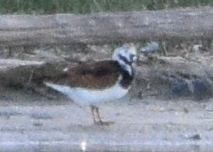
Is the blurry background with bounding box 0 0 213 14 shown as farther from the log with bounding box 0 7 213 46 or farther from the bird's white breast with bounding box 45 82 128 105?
the bird's white breast with bounding box 45 82 128 105

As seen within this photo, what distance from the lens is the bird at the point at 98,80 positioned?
29.5 feet

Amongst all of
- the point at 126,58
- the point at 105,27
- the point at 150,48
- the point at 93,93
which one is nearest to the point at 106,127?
the point at 93,93

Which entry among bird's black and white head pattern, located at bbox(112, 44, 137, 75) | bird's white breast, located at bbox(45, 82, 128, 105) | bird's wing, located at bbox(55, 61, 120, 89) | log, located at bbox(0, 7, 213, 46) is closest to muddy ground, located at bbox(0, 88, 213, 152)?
bird's white breast, located at bbox(45, 82, 128, 105)

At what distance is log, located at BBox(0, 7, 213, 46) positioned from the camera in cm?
995

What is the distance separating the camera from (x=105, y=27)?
1001 centimetres

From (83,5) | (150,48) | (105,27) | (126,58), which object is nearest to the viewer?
(126,58)

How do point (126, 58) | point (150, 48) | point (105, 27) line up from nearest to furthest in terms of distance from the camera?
point (126, 58) < point (105, 27) < point (150, 48)

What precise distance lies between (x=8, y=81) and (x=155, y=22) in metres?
1.38

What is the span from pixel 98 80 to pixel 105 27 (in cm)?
109

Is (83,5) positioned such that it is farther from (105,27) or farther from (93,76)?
(93,76)

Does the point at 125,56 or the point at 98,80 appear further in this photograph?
the point at 125,56

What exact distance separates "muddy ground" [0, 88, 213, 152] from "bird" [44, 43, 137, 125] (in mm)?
260

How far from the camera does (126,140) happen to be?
8.59 meters

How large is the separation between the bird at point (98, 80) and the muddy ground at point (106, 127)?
0.85ft
